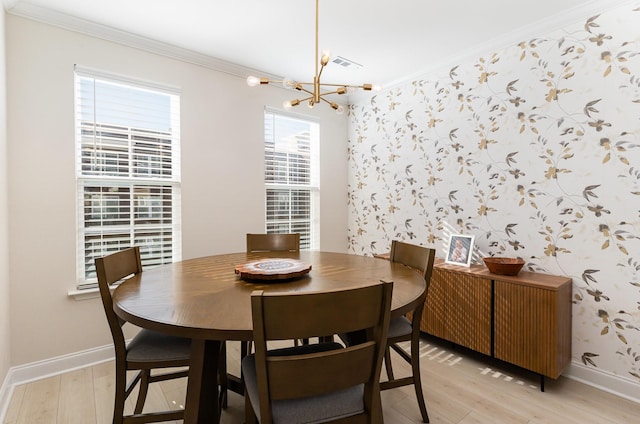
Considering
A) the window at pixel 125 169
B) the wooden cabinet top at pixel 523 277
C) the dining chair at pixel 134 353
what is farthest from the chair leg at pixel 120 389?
the wooden cabinet top at pixel 523 277

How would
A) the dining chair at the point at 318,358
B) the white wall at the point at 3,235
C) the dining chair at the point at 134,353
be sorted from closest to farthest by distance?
the dining chair at the point at 318,358 < the dining chair at the point at 134,353 < the white wall at the point at 3,235

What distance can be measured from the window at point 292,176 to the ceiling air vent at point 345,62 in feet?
2.75

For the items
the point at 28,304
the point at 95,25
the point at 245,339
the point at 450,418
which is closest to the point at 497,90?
the point at 450,418

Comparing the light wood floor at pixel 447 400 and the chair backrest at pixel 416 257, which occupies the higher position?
the chair backrest at pixel 416 257

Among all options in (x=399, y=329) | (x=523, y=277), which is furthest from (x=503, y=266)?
(x=399, y=329)

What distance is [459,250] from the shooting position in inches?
113

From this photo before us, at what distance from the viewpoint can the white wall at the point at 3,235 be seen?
2024 mm

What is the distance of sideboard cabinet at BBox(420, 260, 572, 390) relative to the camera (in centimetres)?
214

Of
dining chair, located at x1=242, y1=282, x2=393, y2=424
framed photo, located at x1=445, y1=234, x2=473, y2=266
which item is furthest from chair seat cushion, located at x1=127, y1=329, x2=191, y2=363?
framed photo, located at x1=445, y1=234, x2=473, y2=266

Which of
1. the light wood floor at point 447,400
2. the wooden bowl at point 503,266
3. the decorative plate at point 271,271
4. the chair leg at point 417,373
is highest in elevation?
the decorative plate at point 271,271

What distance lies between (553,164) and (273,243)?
2204 millimetres

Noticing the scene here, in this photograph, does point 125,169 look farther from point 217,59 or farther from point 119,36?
point 217,59

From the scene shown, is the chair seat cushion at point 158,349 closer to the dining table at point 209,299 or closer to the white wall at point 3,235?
the dining table at point 209,299

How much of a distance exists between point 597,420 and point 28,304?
146 inches
